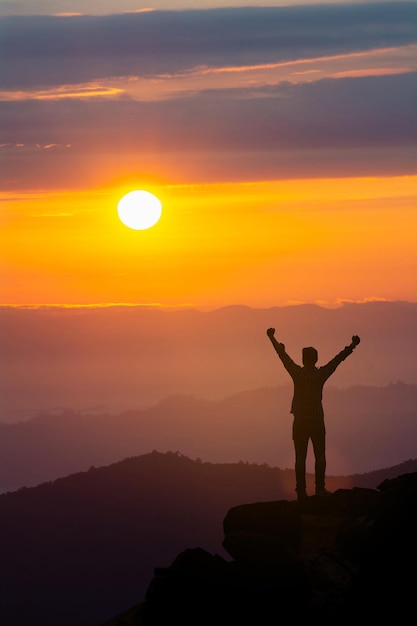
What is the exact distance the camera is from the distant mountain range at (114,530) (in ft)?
452

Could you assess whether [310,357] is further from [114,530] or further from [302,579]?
[114,530]

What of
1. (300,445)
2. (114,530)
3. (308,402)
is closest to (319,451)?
(300,445)

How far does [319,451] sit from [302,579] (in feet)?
19.3

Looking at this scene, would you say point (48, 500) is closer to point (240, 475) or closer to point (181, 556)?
point (240, 475)

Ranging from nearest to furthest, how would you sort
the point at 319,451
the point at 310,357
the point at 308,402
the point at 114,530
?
1. the point at 310,357
2. the point at 308,402
3. the point at 319,451
4. the point at 114,530

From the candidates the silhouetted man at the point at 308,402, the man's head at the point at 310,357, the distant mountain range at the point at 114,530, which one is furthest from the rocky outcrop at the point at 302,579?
the distant mountain range at the point at 114,530

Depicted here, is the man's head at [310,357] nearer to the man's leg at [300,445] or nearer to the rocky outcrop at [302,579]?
the man's leg at [300,445]

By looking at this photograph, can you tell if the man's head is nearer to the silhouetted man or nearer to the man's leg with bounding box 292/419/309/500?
the silhouetted man

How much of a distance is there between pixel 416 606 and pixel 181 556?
4368 millimetres

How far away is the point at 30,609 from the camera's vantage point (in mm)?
138000

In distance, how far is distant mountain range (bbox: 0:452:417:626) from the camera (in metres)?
138

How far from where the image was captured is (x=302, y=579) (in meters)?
24.4

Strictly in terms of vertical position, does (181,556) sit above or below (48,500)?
below

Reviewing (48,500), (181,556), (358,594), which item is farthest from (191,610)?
(48,500)
